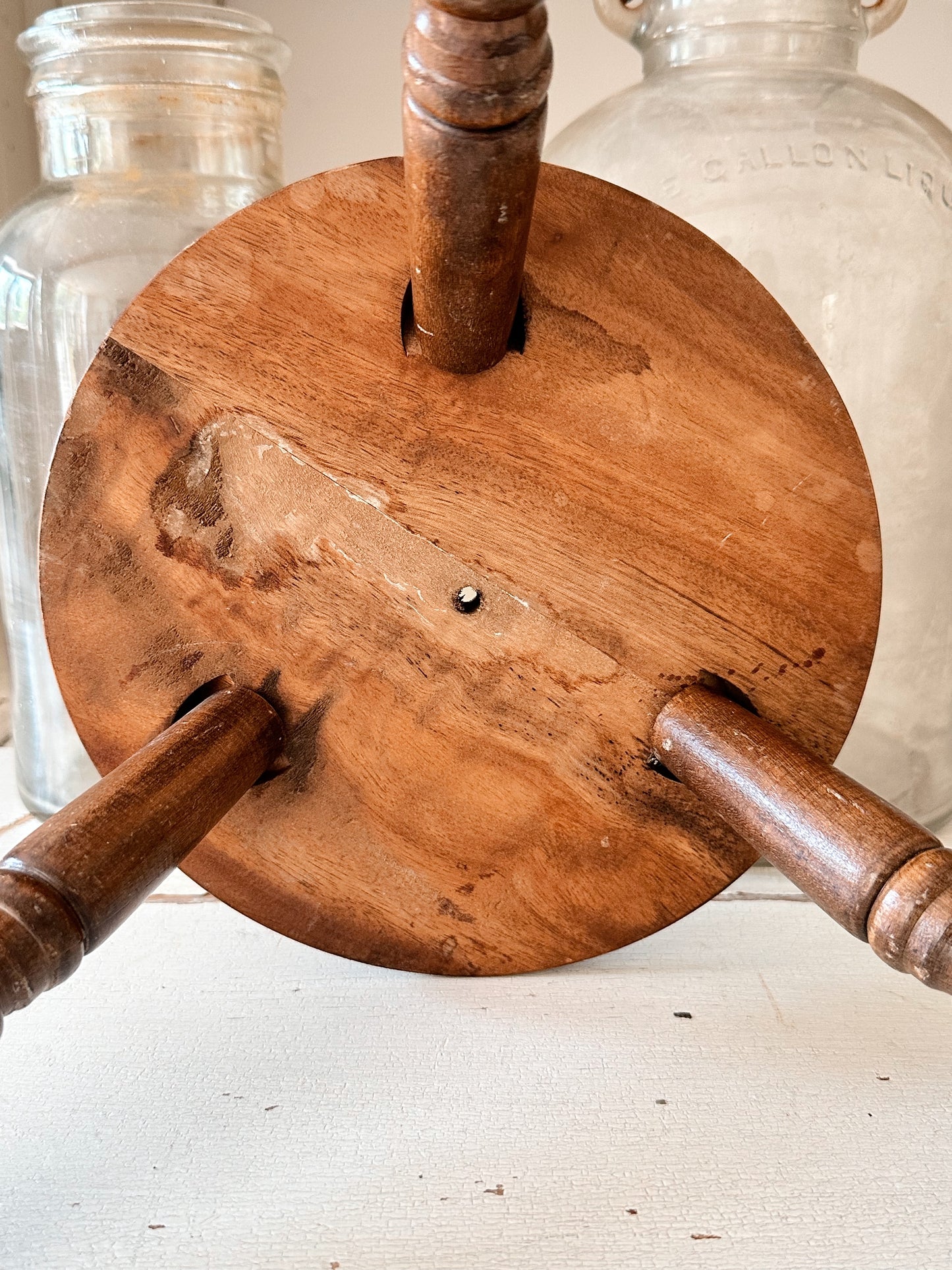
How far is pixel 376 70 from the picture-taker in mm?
799

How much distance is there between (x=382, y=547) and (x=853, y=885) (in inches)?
8.0

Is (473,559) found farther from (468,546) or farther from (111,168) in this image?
(111,168)

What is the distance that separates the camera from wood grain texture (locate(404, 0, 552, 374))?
11.2 inches

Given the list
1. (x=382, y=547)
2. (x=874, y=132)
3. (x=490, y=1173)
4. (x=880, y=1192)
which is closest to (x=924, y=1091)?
(x=880, y=1192)

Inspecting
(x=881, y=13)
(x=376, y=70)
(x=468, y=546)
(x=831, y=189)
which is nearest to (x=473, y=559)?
(x=468, y=546)

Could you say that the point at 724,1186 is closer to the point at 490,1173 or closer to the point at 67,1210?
the point at 490,1173

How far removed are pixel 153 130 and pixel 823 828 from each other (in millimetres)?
489

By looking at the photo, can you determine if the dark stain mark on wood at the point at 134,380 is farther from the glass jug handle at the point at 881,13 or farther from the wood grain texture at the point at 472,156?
the glass jug handle at the point at 881,13

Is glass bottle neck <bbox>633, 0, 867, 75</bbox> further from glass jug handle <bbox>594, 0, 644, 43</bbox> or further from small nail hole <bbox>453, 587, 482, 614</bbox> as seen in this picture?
small nail hole <bbox>453, 587, 482, 614</bbox>

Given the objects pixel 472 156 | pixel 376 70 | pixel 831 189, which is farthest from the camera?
pixel 376 70

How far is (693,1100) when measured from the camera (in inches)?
16.0

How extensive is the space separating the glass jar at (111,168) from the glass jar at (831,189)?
0.56 feet

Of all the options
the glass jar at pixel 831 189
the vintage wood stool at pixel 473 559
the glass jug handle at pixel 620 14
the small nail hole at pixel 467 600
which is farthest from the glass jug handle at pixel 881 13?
the small nail hole at pixel 467 600

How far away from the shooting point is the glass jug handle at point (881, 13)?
608 millimetres
